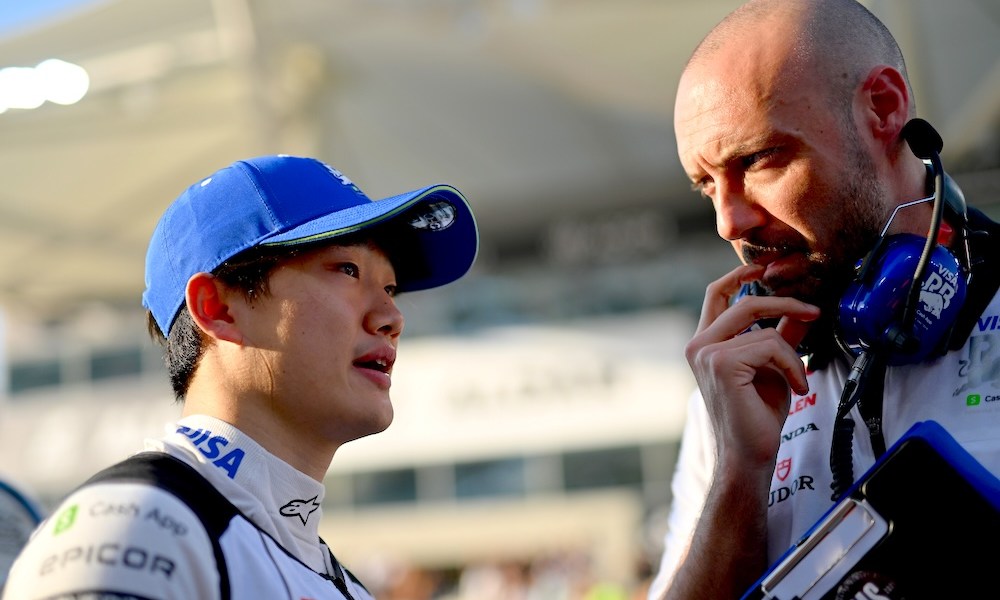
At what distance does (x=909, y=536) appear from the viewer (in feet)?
5.45

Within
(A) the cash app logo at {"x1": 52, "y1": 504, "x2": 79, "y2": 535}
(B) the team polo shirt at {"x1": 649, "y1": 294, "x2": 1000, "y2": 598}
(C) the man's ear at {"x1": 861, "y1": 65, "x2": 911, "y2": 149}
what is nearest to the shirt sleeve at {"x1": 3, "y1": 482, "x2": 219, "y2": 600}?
(A) the cash app logo at {"x1": 52, "y1": 504, "x2": 79, "y2": 535}

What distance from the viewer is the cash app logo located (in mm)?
1428

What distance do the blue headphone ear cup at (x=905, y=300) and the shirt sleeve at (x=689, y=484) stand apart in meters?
0.45

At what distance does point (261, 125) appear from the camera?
59.5 feet

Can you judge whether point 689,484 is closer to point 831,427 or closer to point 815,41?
point 831,427

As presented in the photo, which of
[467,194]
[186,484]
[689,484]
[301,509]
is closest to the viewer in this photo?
[186,484]

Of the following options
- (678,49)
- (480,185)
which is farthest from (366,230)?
(480,185)

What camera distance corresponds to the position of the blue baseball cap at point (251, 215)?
1.89 m

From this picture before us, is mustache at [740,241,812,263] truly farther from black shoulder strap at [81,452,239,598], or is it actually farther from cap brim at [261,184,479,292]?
black shoulder strap at [81,452,239,598]

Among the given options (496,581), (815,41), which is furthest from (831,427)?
(496,581)

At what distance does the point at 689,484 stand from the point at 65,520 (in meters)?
1.36

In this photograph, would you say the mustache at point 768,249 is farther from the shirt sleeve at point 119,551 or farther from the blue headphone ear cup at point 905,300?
the shirt sleeve at point 119,551

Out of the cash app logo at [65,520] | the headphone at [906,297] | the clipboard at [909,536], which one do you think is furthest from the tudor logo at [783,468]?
the cash app logo at [65,520]

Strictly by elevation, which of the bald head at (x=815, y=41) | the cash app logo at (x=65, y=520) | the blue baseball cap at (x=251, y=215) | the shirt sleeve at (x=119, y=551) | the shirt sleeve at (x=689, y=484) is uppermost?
the bald head at (x=815, y=41)
